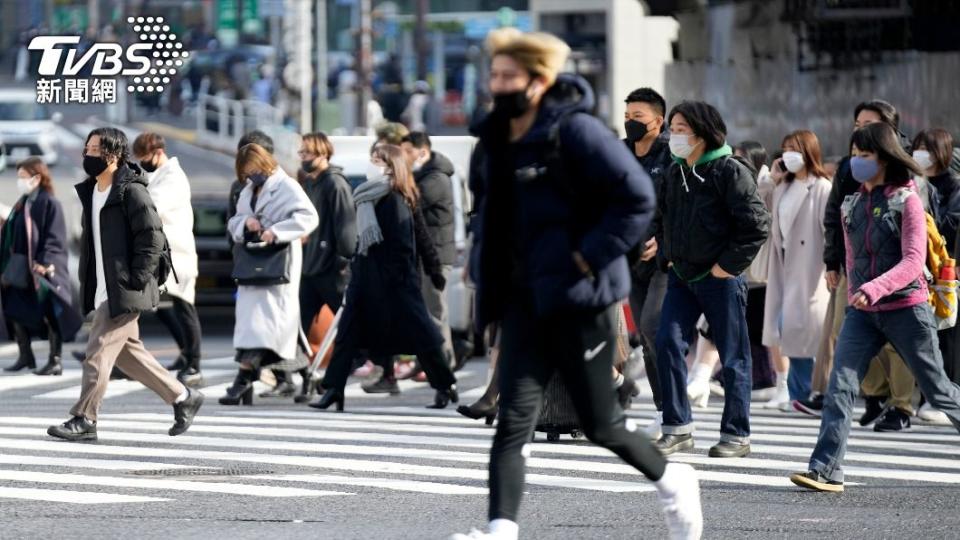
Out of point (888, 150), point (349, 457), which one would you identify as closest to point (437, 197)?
point (349, 457)

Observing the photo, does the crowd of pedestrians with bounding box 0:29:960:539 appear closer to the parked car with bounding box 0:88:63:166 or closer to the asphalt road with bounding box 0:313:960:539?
the asphalt road with bounding box 0:313:960:539

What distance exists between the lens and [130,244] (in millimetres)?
10898

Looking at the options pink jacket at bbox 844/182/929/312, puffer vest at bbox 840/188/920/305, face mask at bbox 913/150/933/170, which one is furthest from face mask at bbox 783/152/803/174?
pink jacket at bbox 844/182/929/312

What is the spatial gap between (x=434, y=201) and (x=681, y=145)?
14.0ft

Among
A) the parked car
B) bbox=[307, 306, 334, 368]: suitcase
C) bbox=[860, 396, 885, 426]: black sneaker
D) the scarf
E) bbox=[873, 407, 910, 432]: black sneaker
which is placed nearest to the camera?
bbox=[873, 407, 910, 432]: black sneaker

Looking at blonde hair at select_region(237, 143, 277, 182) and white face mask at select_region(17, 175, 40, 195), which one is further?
white face mask at select_region(17, 175, 40, 195)

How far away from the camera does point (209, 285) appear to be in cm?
2012

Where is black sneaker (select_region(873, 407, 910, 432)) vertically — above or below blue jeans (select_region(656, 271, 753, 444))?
below

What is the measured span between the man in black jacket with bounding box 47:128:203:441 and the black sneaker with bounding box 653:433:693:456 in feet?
8.40

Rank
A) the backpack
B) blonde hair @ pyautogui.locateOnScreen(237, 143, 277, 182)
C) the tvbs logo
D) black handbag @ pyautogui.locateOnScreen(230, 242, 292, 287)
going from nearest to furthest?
1. the backpack
2. blonde hair @ pyautogui.locateOnScreen(237, 143, 277, 182)
3. black handbag @ pyautogui.locateOnScreen(230, 242, 292, 287)
4. the tvbs logo

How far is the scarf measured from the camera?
1280 cm

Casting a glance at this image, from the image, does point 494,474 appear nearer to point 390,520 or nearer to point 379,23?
point 390,520

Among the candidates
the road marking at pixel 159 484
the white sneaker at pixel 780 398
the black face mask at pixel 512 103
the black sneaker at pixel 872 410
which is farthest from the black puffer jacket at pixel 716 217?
the white sneaker at pixel 780 398

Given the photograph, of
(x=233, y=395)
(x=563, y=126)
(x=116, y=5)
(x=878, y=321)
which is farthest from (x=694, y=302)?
(x=116, y=5)
